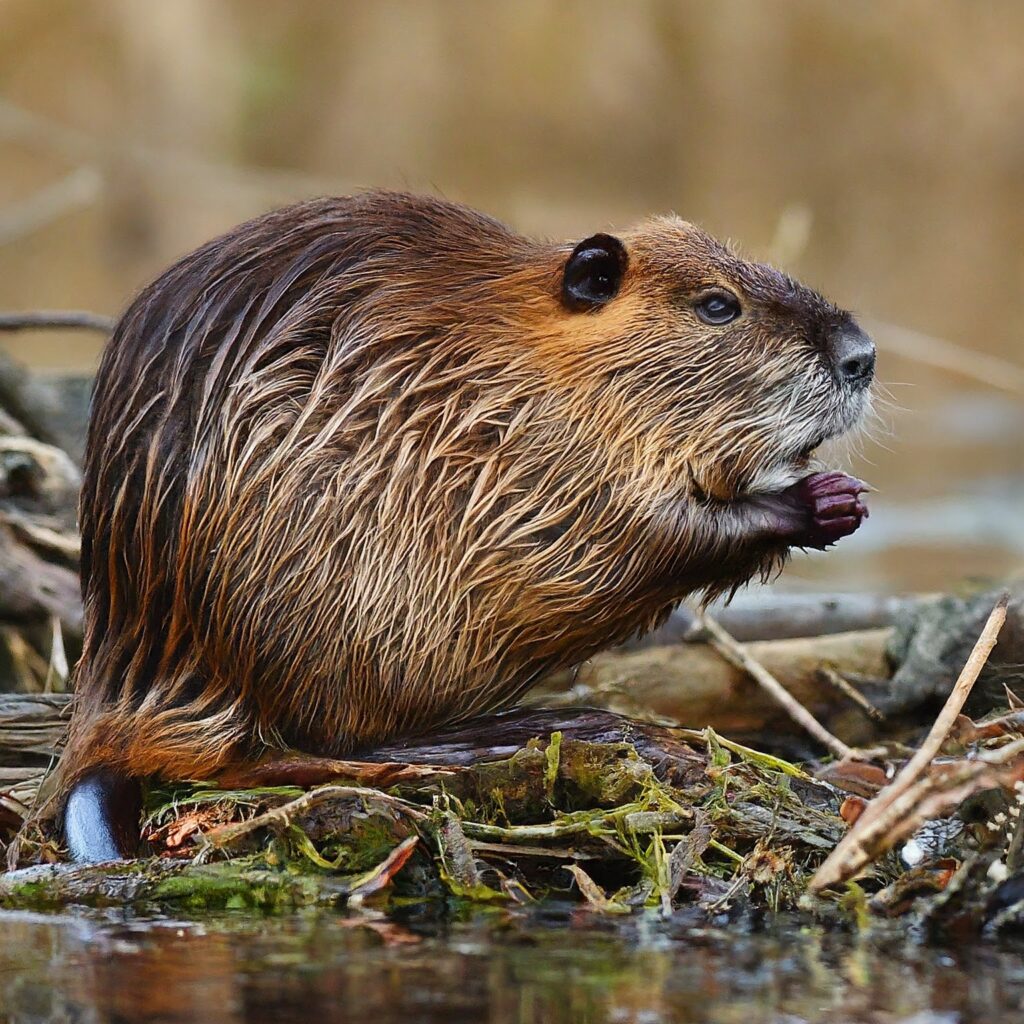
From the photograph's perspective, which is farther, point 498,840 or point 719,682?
point 719,682

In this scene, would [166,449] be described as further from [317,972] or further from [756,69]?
[756,69]

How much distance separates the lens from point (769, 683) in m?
3.97

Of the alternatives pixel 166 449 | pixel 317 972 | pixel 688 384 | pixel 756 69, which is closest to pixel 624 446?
pixel 688 384

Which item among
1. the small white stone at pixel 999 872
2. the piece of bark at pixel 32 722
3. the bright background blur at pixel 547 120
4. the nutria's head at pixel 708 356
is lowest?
the piece of bark at pixel 32 722

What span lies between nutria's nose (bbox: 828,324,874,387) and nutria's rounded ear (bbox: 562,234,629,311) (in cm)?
42

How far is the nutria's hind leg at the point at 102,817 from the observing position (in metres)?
2.97

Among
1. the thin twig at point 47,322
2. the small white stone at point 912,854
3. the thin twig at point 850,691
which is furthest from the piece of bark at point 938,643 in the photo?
the thin twig at point 47,322

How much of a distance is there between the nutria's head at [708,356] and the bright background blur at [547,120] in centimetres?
1024

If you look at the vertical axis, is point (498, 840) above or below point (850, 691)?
below

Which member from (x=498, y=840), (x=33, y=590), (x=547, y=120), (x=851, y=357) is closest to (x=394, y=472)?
(x=498, y=840)

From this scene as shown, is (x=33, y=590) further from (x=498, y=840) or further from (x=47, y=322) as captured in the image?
(x=498, y=840)

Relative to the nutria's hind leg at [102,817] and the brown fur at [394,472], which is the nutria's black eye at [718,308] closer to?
the brown fur at [394,472]

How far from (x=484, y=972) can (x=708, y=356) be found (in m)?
1.48

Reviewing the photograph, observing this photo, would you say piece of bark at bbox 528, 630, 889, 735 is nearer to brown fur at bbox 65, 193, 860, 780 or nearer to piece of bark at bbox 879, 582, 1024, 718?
piece of bark at bbox 879, 582, 1024, 718
